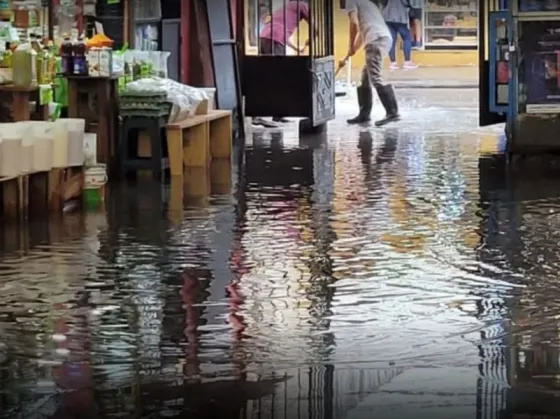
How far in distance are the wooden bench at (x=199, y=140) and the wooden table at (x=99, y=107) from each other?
51 centimetres

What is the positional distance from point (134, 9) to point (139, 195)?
3.76 meters

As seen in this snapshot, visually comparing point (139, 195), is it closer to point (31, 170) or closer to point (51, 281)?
point (31, 170)

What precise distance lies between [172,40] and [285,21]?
7.66 ft

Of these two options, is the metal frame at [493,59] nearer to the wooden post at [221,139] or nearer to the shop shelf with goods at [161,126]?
the wooden post at [221,139]

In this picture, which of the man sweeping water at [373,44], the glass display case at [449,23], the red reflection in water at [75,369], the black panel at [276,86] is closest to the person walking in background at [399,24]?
the glass display case at [449,23]

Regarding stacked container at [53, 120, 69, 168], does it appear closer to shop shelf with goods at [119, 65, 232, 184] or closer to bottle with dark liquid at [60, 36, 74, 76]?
bottle with dark liquid at [60, 36, 74, 76]

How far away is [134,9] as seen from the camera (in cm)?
1404

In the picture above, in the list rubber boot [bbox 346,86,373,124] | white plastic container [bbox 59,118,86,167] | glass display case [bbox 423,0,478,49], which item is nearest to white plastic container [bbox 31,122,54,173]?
white plastic container [bbox 59,118,86,167]

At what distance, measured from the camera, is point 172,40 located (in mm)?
15031

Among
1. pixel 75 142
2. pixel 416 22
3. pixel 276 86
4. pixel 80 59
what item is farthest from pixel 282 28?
pixel 416 22

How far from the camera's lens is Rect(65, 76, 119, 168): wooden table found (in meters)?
11.6

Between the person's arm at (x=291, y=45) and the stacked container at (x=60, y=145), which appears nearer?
the stacked container at (x=60, y=145)

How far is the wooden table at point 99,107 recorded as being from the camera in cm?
1165

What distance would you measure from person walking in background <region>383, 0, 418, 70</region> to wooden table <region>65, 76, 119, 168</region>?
480 inches
